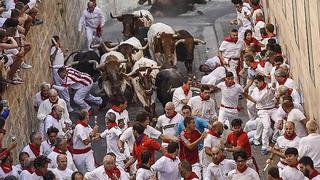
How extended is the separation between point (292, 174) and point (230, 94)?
15.5 feet

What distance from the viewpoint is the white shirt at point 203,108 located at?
78.5ft

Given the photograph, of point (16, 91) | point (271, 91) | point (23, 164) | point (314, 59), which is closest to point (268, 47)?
point (271, 91)

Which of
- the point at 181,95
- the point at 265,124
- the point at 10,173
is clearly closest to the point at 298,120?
the point at 265,124

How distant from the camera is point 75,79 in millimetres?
27938

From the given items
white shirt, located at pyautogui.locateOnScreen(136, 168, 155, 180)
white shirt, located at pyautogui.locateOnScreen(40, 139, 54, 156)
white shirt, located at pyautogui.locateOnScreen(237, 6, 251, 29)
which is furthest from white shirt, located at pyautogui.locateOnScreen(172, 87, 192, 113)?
white shirt, located at pyautogui.locateOnScreen(237, 6, 251, 29)

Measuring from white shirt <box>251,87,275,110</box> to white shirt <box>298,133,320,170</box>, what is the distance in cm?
352

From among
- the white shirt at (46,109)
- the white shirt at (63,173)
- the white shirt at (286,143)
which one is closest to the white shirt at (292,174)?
the white shirt at (286,143)

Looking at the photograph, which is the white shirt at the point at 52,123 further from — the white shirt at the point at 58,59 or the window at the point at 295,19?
the window at the point at 295,19

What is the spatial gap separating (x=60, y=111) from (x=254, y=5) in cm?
858

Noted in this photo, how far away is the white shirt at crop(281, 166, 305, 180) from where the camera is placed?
19984 millimetres

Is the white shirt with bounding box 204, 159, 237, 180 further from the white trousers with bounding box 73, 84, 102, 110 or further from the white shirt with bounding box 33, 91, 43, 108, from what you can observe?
the white trousers with bounding box 73, 84, 102, 110

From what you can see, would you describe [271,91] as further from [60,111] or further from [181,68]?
[181,68]

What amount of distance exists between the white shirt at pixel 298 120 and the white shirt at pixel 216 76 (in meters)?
3.80

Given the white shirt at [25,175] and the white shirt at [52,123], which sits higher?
the white shirt at [25,175]
